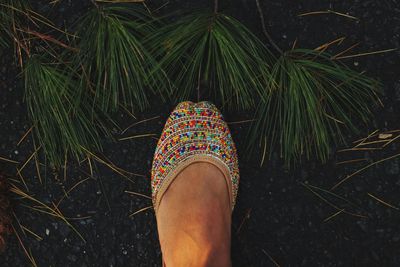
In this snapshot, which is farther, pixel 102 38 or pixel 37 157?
pixel 37 157

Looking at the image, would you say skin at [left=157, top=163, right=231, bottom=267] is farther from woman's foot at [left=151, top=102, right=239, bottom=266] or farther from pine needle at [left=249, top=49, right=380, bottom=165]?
pine needle at [left=249, top=49, right=380, bottom=165]

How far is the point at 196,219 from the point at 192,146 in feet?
0.55

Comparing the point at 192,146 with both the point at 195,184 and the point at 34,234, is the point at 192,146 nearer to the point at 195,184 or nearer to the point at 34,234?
the point at 195,184

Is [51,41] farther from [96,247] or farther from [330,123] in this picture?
[330,123]

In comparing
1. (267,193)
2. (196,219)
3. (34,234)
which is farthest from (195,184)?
(34,234)

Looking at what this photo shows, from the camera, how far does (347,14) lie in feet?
3.53

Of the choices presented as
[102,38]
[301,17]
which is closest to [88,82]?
[102,38]

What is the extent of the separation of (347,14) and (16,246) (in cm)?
98

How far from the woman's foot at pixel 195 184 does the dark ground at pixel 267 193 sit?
6 cm

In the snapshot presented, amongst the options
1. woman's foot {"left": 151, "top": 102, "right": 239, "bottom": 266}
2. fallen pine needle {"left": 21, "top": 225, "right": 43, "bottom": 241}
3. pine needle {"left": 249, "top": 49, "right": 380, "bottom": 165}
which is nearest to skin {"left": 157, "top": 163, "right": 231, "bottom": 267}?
woman's foot {"left": 151, "top": 102, "right": 239, "bottom": 266}

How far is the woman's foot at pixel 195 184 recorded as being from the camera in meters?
1.01

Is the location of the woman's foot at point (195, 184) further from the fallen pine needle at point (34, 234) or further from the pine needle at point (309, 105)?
the fallen pine needle at point (34, 234)

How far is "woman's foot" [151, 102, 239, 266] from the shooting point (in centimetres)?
101

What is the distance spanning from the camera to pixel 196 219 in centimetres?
102
